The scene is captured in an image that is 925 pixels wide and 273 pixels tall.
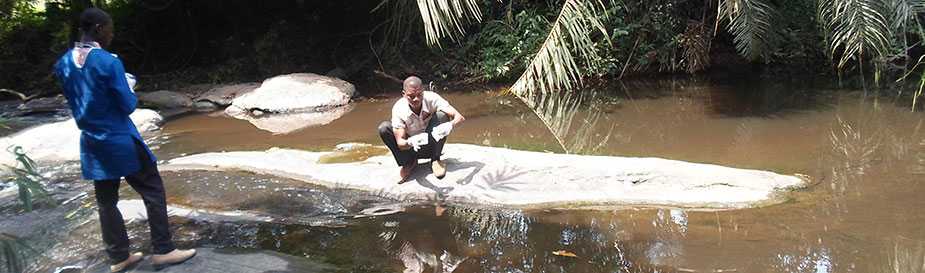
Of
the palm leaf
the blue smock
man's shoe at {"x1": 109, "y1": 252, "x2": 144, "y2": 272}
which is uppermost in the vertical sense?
the blue smock

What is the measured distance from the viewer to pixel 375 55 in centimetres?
1227

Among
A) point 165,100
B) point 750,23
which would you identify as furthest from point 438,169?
point 165,100

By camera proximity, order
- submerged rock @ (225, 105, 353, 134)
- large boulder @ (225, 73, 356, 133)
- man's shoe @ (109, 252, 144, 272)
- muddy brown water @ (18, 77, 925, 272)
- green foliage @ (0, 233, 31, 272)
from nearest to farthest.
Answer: green foliage @ (0, 233, 31, 272)
man's shoe @ (109, 252, 144, 272)
muddy brown water @ (18, 77, 925, 272)
submerged rock @ (225, 105, 353, 134)
large boulder @ (225, 73, 356, 133)

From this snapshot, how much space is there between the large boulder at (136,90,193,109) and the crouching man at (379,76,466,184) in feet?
20.6

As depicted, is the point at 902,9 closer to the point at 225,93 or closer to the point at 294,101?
the point at 294,101

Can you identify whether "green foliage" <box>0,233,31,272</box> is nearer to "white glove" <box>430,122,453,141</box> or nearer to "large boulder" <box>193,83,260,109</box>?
"white glove" <box>430,122,453,141</box>

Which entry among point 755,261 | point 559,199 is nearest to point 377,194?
point 559,199

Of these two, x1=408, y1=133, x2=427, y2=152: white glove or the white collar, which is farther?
x1=408, y1=133, x2=427, y2=152: white glove

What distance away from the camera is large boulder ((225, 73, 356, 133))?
9367mm

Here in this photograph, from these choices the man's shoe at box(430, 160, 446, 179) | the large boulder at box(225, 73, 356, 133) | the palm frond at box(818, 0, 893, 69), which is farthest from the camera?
the large boulder at box(225, 73, 356, 133)

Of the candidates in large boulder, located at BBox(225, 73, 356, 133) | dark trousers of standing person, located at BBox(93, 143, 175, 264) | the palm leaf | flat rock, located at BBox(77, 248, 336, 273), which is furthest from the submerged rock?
the palm leaf

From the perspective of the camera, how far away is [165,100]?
34.1 feet

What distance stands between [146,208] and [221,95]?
23.5 feet

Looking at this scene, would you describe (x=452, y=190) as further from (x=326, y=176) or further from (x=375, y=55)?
(x=375, y=55)
